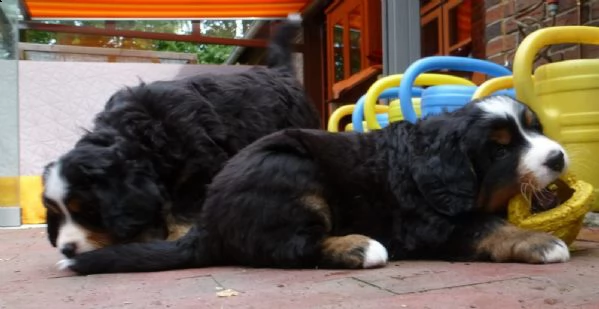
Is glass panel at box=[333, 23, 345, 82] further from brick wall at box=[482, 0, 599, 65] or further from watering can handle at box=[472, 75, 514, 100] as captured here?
watering can handle at box=[472, 75, 514, 100]

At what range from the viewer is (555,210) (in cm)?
255

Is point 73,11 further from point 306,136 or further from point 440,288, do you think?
point 440,288

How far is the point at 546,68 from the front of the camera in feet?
11.6

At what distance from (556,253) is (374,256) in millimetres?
645

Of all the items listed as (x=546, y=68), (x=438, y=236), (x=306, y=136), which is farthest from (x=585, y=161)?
(x=306, y=136)

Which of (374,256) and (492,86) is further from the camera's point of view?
(492,86)

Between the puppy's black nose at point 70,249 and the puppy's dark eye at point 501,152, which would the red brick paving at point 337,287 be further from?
the puppy's dark eye at point 501,152

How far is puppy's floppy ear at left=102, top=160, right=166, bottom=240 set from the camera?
3.18m

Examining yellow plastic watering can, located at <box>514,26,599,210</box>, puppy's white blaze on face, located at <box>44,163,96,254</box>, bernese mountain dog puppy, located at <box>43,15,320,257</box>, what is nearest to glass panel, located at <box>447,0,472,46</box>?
bernese mountain dog puppy, located at <box>43,15,320,257</box>

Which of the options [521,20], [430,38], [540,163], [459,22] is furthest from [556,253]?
[430,38]

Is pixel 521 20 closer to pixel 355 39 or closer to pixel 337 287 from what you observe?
pixel 337 287

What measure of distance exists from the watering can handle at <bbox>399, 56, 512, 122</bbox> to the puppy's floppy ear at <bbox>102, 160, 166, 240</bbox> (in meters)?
1.49

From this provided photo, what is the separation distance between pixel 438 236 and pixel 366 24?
21.7 feet

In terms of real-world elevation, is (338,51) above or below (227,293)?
above
